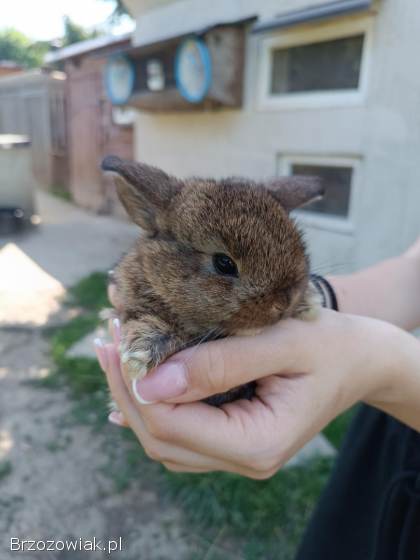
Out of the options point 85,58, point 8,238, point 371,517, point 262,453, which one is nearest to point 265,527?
point 371,517

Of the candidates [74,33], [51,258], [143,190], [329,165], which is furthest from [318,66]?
[74,33]

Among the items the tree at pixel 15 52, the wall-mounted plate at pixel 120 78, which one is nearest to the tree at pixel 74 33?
the tree at pixel 15 52

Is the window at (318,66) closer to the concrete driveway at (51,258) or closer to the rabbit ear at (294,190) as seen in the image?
the concrete driveway at (51,258)

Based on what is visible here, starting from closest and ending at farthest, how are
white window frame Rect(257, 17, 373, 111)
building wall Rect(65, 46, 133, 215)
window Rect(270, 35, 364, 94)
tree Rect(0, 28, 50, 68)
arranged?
white window frame Rect(257, 17, 373, 111)
window Rect(270, 35, 364, 94)
building wall Rect(65, 46, 133, 215)
tree Rect(0, 28, 50, 68)

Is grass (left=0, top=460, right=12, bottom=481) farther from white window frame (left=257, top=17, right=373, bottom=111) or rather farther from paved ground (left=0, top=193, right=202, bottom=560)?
white window frame (left=257, top=17, right=373, bottom=111)

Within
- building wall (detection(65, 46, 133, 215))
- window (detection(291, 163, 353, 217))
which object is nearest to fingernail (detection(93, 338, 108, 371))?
window (detection(291, 163, 353, 217))

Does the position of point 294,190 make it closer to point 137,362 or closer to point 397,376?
point 397,376
